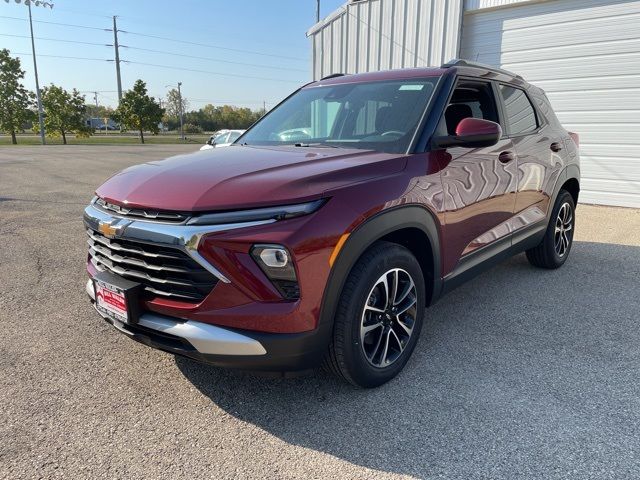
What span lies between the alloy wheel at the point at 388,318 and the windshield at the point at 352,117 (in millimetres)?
805

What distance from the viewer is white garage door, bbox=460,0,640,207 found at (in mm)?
8164

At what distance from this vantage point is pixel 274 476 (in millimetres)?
2070

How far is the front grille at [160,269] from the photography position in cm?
217

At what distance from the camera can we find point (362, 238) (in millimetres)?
2369

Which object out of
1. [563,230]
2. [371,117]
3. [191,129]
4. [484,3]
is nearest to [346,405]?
[371,117]

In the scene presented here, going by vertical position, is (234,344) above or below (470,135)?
below

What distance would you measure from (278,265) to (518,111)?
2.98 m

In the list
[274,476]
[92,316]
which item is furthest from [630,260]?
[92,316]

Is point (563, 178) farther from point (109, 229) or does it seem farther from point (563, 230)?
point (109, 229)

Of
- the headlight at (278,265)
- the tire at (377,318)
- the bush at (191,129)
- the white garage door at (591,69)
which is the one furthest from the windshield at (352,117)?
the bush at (191,129)

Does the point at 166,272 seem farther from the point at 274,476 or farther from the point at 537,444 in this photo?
the point at 537,444

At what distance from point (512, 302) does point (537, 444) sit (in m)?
1.99

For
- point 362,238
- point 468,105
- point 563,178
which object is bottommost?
point 362,238

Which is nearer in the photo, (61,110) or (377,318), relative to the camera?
(377,318)
